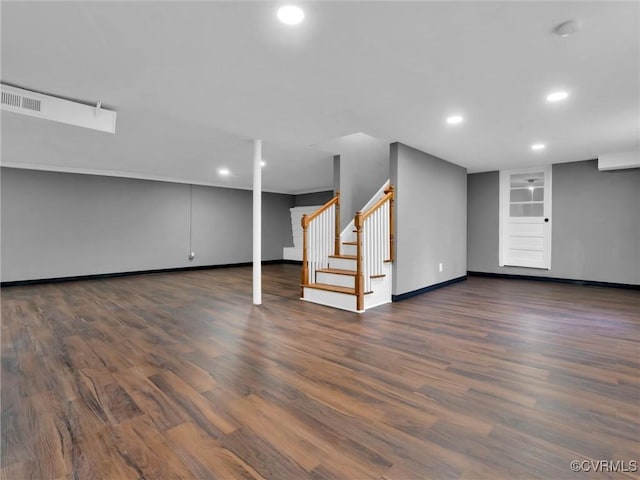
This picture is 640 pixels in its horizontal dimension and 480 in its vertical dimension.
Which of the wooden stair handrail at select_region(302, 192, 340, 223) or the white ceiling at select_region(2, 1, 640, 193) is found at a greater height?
the white ceiling at select_region(2, 1, 640, 193)

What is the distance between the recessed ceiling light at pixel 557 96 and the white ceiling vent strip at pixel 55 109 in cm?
438

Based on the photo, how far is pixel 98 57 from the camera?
224 centimetres

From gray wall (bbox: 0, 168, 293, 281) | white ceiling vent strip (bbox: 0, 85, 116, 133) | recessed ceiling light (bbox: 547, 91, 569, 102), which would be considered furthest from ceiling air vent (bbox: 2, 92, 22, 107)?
recessed ceiling light (bbox: 547, 91, 569, 102)

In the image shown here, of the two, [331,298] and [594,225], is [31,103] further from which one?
[594,225]

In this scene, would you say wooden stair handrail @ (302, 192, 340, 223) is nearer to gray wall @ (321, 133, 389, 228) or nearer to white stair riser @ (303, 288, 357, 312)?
gray wall @ (321, 133, 389, 228)

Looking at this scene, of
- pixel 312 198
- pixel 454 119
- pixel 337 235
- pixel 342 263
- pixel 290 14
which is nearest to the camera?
pixel 290 14

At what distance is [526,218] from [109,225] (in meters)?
9.21

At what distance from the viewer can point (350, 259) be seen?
468 centimetres

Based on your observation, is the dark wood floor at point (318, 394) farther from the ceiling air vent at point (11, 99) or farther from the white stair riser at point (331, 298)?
the ceiling air vent at point (11, 99)

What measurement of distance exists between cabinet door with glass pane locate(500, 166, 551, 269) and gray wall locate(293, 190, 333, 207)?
4.70 metres

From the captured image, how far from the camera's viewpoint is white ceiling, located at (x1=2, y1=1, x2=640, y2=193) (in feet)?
5.93

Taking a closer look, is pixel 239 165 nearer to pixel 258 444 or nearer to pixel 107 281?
→ pixel 107 281

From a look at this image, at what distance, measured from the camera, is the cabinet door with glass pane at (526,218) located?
6248 millimetres

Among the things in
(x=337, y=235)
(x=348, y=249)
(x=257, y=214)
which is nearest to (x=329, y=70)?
(x=257, y=214)
